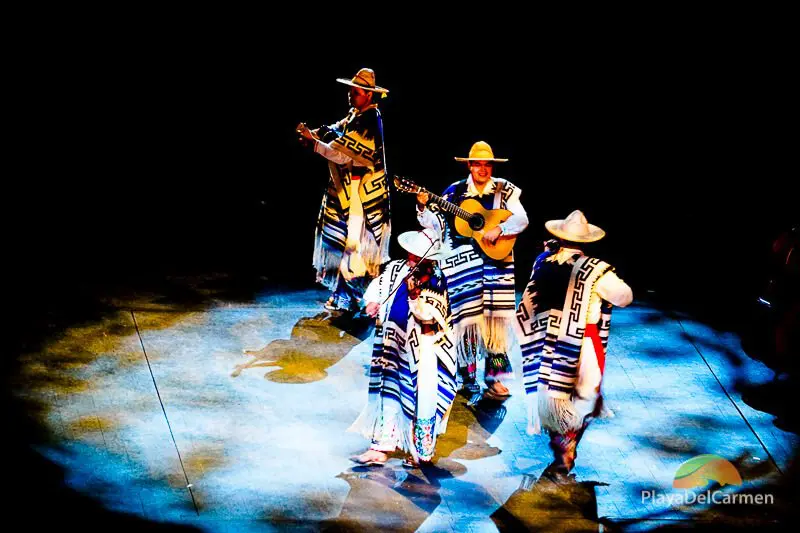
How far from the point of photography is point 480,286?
26.7ft

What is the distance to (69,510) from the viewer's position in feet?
21.4

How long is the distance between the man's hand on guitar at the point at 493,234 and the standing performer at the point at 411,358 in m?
0.97

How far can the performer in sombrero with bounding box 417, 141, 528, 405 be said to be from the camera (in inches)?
319

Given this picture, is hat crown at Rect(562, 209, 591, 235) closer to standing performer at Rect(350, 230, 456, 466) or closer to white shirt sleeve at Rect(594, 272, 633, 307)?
white shirt sleeve at Rect(594, 272, 633, 307)

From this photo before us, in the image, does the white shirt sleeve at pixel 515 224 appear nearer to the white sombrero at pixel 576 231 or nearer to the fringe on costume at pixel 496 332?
the fringe on costume at pixel 496 332

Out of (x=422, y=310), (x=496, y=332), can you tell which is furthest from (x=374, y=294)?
(x=496, y=332)

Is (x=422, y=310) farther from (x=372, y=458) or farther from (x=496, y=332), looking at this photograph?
(x=496, y=332)

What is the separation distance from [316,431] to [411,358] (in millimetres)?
903

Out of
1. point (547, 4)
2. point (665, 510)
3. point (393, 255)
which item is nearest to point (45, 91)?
point (393, 255)

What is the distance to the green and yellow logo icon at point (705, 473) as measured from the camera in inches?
287

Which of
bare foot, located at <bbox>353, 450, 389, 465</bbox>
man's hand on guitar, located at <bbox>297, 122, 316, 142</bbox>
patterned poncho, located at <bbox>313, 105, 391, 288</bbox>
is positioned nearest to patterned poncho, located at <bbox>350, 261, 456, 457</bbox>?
bare foot, located at <bbox>353, 450, 389, 465</bbox>

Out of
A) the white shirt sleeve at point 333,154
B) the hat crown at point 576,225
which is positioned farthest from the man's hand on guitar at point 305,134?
the hat crown at point 576,225

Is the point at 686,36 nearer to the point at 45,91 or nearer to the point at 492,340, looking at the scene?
the point at 492,340

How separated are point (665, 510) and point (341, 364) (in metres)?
2.54
